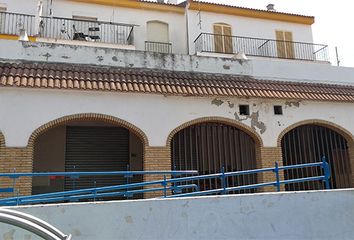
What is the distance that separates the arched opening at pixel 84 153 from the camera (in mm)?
12953

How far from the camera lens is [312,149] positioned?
45.1ft

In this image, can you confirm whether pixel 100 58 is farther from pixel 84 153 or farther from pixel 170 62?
pixel 84 153

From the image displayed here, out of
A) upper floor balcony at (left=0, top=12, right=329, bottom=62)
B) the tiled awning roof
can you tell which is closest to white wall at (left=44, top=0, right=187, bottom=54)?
upper floor balcony at (left=0, top=12, right=329, bottom=62)

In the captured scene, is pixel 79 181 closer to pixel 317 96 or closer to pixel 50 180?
pixel 50 180

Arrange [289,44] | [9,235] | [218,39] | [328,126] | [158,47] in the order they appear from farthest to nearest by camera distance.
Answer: [289,44]
[218,39]
[158,47]
[328,126]
[9,235]

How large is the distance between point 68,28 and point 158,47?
5101 millimetres

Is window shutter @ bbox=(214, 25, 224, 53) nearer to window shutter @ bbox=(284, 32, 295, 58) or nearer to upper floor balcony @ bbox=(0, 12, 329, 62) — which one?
upper floor balcony @ bbox=(0, 12, 329, 62)

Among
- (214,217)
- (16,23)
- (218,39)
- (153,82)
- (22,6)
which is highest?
(22,6)

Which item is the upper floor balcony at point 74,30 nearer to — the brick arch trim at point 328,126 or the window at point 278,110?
the window at point 278,110

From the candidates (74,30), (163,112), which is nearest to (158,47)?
(74,30)

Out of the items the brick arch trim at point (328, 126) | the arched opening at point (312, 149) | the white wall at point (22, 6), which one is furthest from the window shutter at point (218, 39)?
the white wall at point (22, 6)

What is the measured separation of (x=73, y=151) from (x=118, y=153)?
1.71 m

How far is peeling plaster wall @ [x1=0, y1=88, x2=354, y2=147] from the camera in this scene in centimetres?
976

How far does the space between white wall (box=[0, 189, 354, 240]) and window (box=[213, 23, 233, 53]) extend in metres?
14.1
